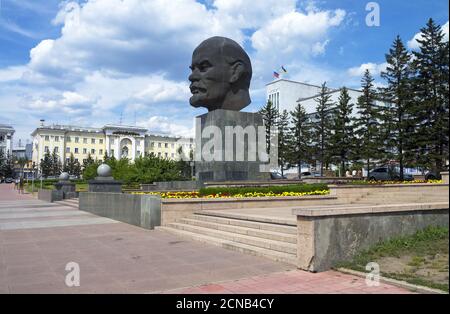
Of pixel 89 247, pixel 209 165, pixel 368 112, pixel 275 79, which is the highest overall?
pixel 275 79

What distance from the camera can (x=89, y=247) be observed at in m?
8.34

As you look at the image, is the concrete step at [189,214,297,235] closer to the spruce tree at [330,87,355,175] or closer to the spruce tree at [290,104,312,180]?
the spruce tree at [330,87,355,175]

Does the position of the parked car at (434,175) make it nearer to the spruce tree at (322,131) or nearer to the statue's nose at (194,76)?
the spruce tree at (322,131)

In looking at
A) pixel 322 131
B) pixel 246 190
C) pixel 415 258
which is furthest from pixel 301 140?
pixel 415 258

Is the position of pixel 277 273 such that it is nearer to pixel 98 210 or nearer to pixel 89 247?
pixel 89 247

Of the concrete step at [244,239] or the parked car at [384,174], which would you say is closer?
the concrete step at [244,239]

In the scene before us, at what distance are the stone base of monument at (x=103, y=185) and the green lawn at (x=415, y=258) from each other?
52.3 ft

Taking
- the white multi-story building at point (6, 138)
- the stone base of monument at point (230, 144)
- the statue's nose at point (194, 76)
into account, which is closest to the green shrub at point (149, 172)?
the stone base of monument at point (230, 144)

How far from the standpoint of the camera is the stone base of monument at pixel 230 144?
19047 millimetres

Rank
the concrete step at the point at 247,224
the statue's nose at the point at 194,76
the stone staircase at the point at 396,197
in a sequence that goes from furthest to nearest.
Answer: the statue's nose at the point at 194,76 < the stone staircase at the point at 396,197 < the concrete step at the point at 247,224

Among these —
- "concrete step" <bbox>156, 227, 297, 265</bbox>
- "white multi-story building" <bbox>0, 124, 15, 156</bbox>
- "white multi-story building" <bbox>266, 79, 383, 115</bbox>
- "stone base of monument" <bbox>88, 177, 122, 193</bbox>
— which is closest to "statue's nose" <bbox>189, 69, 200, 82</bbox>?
"stone base of monument" <bbox>88, 177, 122, 193</bbox>

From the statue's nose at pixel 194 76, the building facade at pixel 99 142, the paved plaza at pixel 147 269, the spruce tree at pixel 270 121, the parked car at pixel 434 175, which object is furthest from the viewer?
the building facade at pixel 99 142
